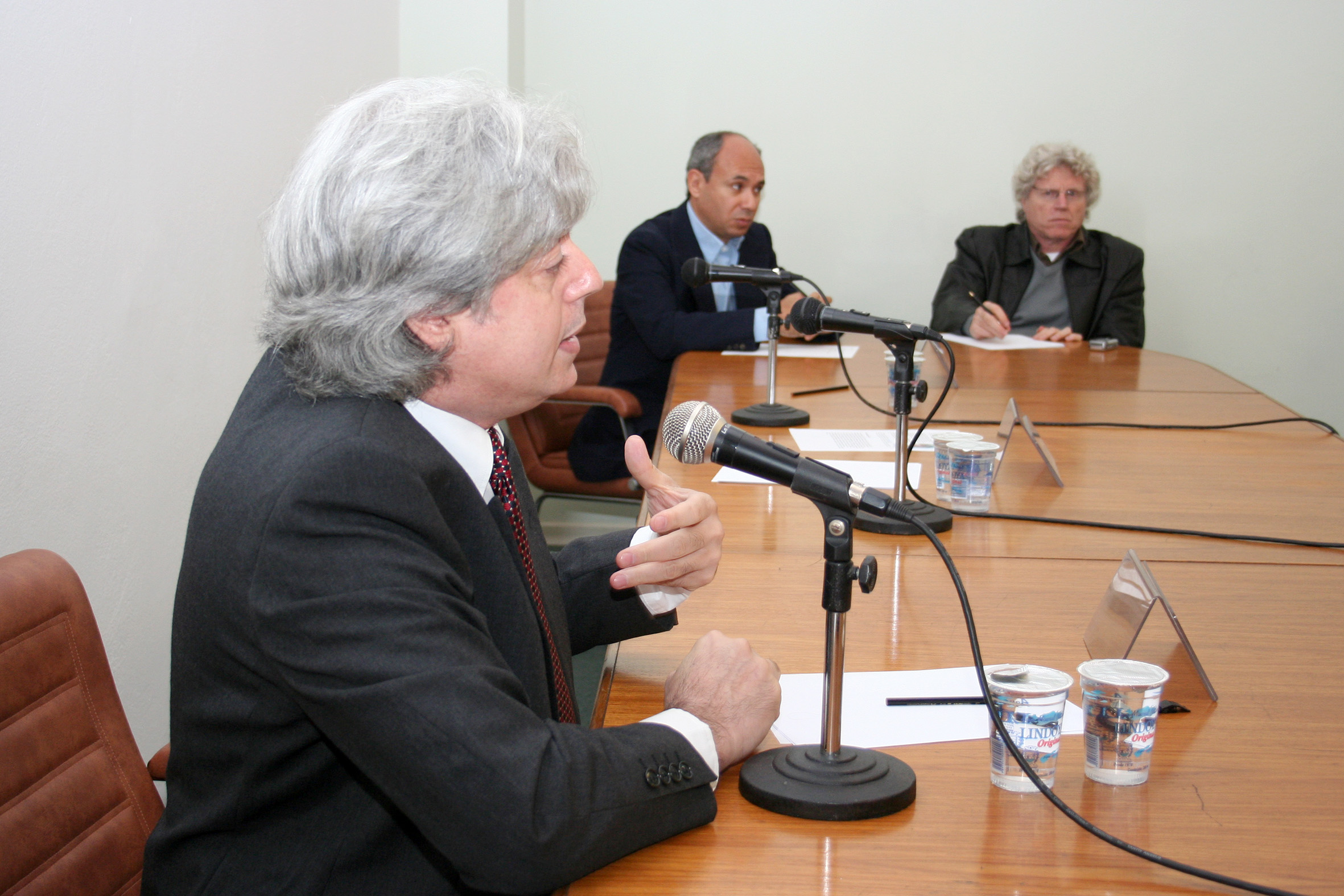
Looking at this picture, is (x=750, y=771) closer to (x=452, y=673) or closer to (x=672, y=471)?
(x=452, y=673)

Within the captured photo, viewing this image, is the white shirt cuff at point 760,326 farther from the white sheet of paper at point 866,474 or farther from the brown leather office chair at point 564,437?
the white sheet of paper at point 866,474

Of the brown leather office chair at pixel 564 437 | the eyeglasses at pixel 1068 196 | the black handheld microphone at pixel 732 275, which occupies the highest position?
the eyeglasses at pixel 1068 196

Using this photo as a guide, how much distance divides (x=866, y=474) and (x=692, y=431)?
100cm

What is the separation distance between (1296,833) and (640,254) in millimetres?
2960

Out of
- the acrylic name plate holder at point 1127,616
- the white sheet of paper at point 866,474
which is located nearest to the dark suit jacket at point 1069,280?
the white sheet of paper at point 866,474

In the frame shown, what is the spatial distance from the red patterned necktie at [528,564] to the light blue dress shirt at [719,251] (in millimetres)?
2488

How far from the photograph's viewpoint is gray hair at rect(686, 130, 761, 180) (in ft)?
11.9

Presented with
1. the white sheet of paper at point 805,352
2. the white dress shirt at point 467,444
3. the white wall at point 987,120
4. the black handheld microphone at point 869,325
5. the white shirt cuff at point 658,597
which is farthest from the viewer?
the white wall at point 987,120

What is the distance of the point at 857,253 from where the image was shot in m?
4.79

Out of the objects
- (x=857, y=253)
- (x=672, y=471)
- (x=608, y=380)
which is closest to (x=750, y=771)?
(x=672, y=471)

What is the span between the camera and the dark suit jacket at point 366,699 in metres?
0.78

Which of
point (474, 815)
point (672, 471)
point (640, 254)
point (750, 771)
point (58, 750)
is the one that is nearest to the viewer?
point (474, 815)

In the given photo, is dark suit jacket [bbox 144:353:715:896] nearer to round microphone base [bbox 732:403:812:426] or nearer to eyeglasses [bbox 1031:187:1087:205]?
round microphone base [bbox 732:403:812:426]

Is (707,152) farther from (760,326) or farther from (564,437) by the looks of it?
(564,437)
